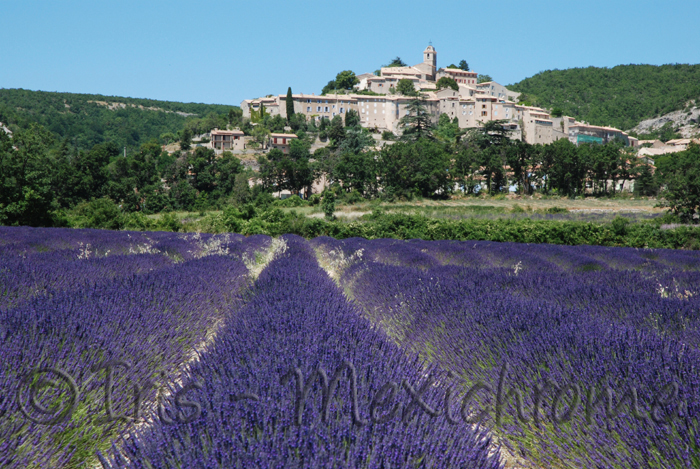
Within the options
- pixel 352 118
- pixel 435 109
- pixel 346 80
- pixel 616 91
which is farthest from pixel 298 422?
pixel 616 91

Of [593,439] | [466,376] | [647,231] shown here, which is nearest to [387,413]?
[593,439]

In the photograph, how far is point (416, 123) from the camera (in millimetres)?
73125

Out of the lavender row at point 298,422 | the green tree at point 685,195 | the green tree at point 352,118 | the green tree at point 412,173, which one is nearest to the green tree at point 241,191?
the green tree at point 412,173

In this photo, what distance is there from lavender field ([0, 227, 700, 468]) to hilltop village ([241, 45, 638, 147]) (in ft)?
255

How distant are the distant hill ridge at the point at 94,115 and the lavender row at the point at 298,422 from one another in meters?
100

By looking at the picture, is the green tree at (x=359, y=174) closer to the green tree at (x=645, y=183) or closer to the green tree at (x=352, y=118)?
the green tree at (x=645, y=183)

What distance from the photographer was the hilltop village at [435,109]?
3187 inches

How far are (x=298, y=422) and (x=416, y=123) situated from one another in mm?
74529

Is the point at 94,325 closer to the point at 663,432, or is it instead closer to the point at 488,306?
the point at 488,306

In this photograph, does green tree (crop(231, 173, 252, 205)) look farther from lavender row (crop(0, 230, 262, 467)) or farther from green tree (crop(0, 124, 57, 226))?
lavender row (crop(0, 230, 262, 467))

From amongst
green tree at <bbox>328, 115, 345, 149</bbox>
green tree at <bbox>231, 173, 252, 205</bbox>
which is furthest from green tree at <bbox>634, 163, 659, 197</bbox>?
green tree at <bbox>231, 173, 252, 205</bbox>

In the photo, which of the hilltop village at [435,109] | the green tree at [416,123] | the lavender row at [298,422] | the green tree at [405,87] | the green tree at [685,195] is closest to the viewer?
the lavender row at [298,422]

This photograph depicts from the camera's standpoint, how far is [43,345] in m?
2.51

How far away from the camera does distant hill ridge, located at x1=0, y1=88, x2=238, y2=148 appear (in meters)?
100
